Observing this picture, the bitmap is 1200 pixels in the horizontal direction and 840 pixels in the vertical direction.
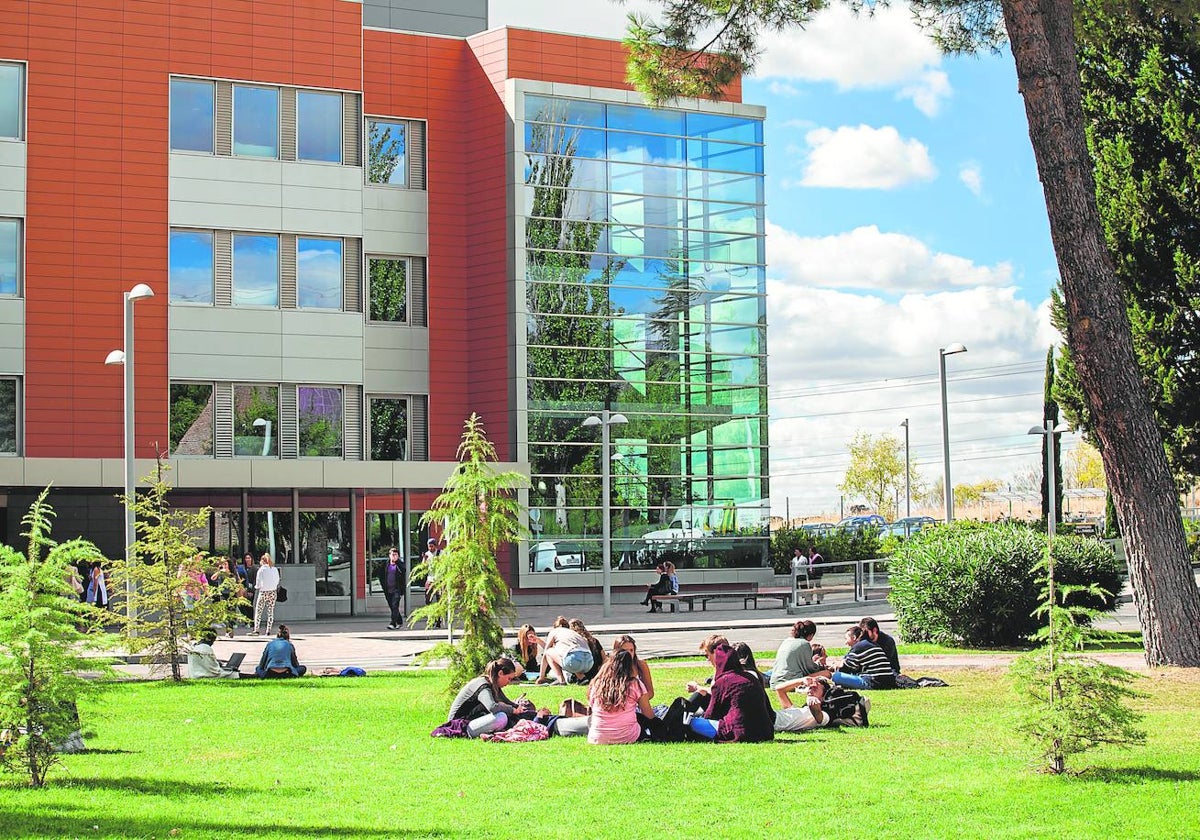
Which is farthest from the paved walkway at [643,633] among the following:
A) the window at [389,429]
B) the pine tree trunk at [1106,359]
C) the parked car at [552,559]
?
the window at [389,429]

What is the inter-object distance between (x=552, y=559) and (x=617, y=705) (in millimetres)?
28722

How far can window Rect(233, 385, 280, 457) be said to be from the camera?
3850 cm

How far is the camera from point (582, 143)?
4334 centimetres

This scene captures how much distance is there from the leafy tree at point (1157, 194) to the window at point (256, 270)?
2182 centimetres

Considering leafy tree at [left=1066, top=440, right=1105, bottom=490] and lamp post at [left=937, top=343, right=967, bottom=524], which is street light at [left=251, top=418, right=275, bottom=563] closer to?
lamp post at [left=937, top=343, right=967, bottom=524]

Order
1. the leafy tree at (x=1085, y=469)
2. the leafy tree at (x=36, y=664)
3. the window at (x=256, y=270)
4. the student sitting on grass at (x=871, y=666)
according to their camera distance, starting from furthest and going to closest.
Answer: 1. the leafy tree at (x=1085, y=469)
2. the window at (x=256, y=270)
3. the student sitting on grass at (x=871, y=666)
4. the leafy tree at (x=36, y=664)

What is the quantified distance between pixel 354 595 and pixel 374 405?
252 inches

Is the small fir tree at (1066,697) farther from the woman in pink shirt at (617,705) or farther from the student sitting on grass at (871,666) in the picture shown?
the student sitting on grass at (871,666)

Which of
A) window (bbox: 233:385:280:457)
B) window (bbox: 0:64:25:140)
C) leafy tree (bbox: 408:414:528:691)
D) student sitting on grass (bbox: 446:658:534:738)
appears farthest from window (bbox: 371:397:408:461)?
student sitting on grass (bbox: 446:658:534:738)

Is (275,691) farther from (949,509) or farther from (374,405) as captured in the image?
(374,405)

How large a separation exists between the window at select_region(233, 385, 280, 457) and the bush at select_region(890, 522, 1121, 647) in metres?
19.8

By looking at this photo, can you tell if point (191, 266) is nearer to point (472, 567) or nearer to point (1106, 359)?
point (472, 567)

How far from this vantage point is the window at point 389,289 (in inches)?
1671

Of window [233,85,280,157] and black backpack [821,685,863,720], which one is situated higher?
window [233,85,280,157]
